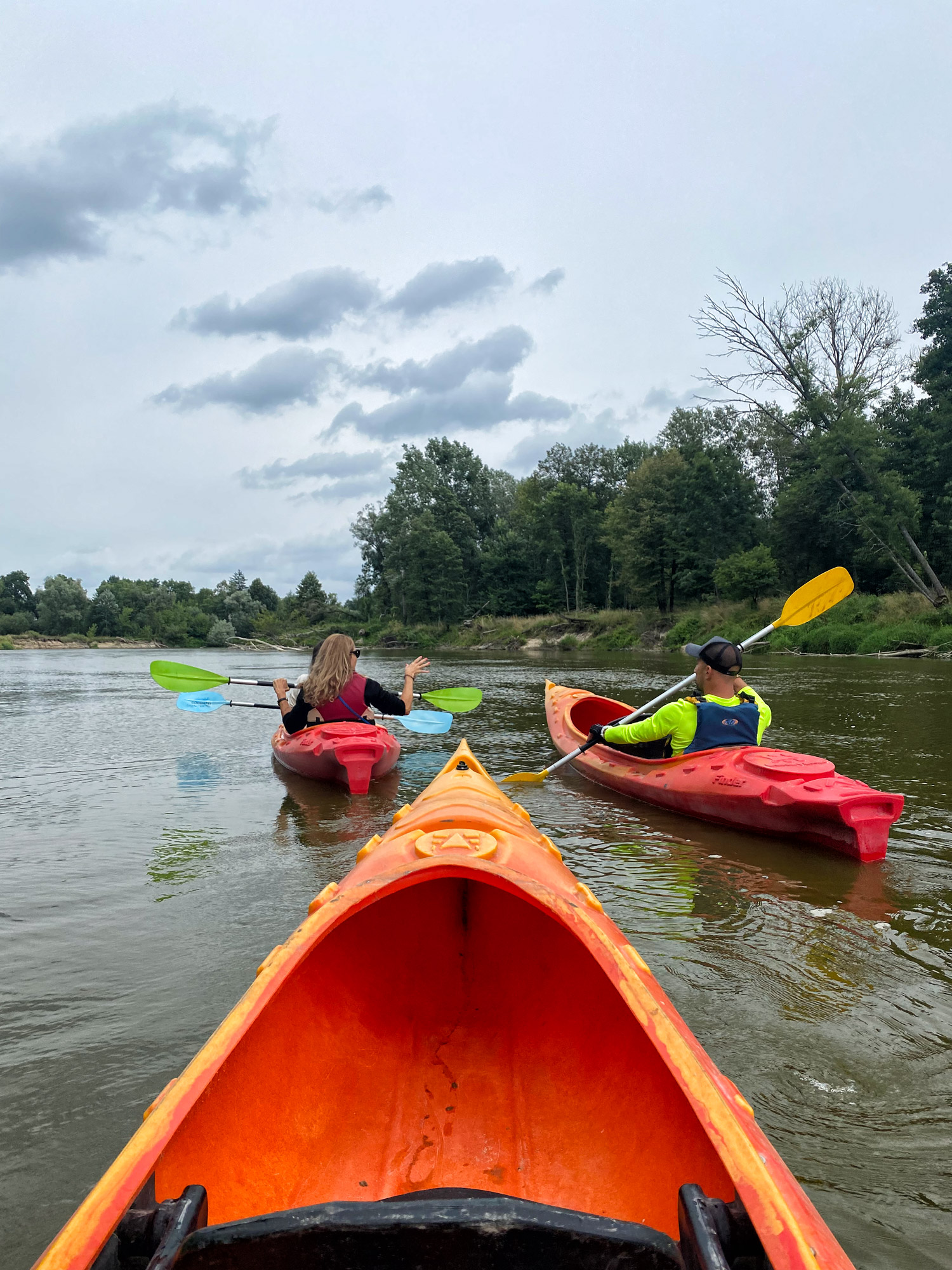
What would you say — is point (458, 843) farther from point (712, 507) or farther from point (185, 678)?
point (712, 507)

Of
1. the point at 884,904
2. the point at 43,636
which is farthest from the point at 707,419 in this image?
the point at 43,636

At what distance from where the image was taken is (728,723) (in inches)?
197

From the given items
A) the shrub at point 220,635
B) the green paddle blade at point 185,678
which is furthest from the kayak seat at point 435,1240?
the shrub at point 220,635

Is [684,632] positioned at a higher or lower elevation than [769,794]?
higher

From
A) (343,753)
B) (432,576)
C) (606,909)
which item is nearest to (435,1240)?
(606,909)

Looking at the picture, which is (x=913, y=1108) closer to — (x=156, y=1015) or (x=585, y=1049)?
(x=585, y=1049)

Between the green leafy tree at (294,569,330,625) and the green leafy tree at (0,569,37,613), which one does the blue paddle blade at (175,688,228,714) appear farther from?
the green leafy tree at (0,569,37,613)

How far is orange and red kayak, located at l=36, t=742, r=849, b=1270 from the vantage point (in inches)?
43.7

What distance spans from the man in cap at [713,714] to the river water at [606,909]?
58 cm

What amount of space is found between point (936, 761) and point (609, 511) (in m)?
36.7

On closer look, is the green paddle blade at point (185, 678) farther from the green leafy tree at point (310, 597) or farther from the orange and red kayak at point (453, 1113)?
the green leafy tree at point (310, 597)

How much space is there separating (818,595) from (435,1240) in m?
6.36

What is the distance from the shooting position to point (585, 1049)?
1.89m

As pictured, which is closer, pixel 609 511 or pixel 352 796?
pixel 352 796
